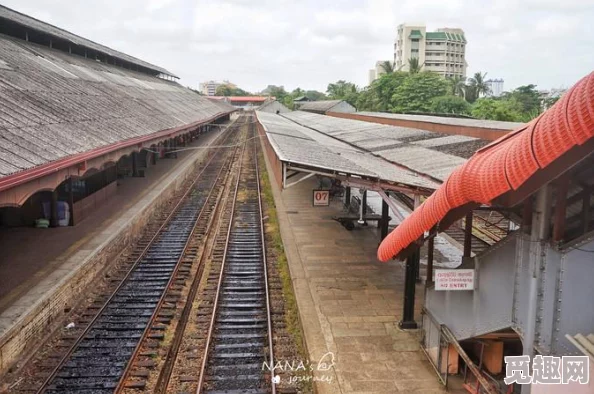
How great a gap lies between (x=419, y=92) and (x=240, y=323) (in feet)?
153

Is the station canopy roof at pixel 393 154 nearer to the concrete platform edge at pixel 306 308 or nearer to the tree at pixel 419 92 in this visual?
the concrete platform edge at pixel 306 308

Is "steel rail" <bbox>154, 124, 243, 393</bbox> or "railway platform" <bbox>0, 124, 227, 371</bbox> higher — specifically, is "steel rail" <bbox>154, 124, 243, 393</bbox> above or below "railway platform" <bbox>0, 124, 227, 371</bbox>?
below

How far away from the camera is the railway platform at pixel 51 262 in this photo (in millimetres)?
8312

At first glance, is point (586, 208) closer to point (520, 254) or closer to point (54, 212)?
point (520, 254)

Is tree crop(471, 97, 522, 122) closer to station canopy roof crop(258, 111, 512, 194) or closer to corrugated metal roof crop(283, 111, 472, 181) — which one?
corrugated metal roof crop(283, 111, 472, 181)

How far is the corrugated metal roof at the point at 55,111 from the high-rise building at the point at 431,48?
9490 centimetres

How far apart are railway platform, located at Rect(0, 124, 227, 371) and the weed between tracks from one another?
164 inches

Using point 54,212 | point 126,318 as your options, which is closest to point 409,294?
point 126,318

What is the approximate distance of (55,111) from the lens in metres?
13.7

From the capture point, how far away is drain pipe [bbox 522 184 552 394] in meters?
5.33

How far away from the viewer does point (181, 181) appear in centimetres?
2595

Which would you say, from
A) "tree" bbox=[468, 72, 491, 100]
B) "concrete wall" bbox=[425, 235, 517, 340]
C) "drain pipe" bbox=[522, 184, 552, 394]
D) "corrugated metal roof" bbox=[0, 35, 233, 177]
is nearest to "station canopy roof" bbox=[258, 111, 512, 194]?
"concrete wall" bbox=[425, 235, 517, 340]

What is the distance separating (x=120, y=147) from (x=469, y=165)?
36.0 ft

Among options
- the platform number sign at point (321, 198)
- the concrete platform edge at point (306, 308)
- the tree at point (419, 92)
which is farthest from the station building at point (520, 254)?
the tree at point (419, 92)
